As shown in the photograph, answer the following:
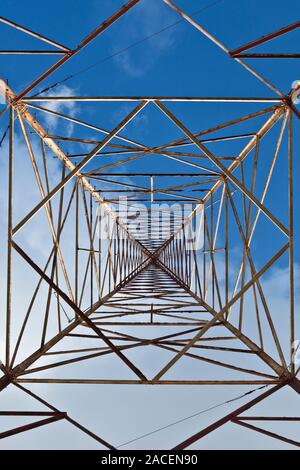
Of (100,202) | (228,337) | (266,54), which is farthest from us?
(100,202)

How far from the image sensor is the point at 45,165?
7.90m

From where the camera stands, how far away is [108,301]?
10.6 m

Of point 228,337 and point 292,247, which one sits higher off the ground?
point 292,247

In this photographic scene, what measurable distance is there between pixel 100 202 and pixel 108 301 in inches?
189

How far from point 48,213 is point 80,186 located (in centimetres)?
370

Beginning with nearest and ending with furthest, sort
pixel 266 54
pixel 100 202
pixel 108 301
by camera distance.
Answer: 1. pixel 266 54
2. pixel 108 301
3. pixel 100 202

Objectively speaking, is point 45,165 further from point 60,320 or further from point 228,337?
point 228,337
